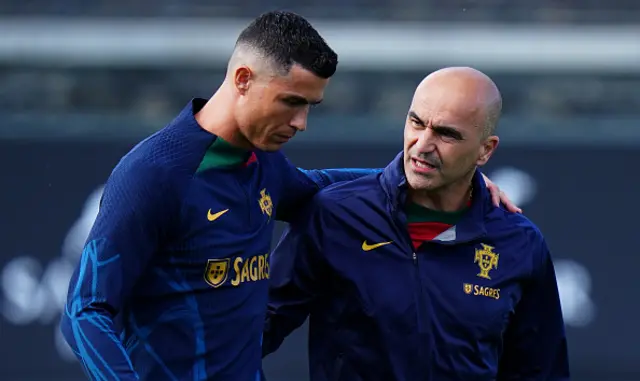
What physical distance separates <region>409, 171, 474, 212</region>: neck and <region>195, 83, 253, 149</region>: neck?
0.66 m

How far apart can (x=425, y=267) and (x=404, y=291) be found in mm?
101

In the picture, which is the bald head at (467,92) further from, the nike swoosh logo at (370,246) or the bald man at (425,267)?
the nike swoosh logo at (370,246)

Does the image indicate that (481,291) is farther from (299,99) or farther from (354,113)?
(354,113)

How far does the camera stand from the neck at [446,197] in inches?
147

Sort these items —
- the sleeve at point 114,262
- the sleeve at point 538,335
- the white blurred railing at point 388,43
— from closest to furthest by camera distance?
the sleeve at point 114,262 → the sleeve at point 538,335 → the white blurred railing at point 388,43

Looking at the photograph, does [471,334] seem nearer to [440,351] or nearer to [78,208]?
[440,351]

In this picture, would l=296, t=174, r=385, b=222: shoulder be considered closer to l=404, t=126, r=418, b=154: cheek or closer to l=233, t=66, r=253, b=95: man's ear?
l=404, t=126, r=418, b=154: cheek

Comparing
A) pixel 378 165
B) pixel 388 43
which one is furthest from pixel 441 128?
pixel 388 43

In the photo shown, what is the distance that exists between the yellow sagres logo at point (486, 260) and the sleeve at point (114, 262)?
3.62 feet

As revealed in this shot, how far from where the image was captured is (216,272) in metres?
3.24

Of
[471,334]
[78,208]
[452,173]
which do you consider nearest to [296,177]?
[452,173]

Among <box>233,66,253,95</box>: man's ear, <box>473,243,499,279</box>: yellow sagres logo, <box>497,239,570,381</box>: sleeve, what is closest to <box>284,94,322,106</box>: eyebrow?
<box>233,66,253,95</box>: man's ear

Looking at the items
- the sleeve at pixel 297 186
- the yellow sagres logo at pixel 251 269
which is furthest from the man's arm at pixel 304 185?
the yellow sagres logo at pixel 251 269

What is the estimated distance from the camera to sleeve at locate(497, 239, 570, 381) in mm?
3826
